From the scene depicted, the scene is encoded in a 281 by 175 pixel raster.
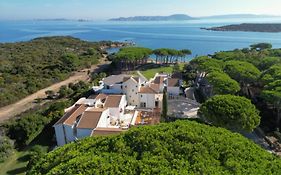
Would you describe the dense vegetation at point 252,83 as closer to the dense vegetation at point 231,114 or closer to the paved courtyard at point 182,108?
the paved courtyard at point 182,108

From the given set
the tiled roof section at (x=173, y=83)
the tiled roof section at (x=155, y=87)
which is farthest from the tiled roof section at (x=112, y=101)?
the tiled roof section at (x=173, y=83)

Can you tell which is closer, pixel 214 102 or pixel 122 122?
pixel 214 102

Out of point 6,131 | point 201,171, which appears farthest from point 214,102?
point 6,131

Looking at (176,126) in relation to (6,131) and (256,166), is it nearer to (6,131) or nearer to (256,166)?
(256,166)

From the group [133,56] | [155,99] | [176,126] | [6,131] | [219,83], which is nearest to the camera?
[176,126]

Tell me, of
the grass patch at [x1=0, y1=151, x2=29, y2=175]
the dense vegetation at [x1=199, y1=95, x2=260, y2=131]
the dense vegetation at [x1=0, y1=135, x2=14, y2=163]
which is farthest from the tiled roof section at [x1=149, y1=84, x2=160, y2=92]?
the dense vegetation at [x1=0, y1=135, x2=14, y2=163]

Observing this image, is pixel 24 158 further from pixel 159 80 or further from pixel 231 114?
pixel 159 80

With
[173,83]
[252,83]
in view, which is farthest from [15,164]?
[252,83]
